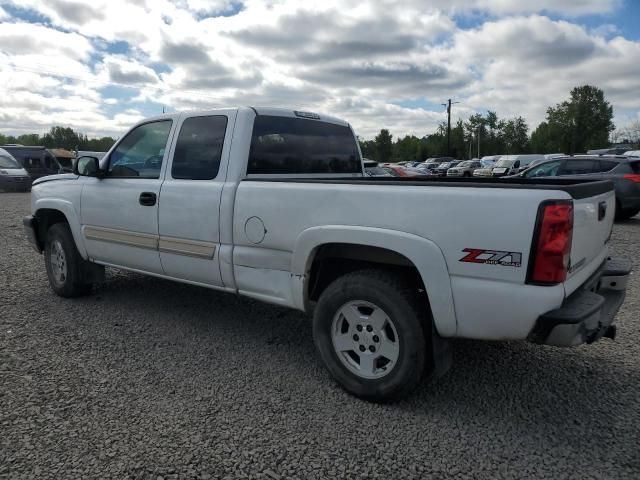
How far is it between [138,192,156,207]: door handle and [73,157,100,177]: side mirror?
2.53 feet

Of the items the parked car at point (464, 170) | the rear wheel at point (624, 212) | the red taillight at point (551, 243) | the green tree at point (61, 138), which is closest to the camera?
the red taillight at point (551, 243)

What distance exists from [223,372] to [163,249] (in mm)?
1206

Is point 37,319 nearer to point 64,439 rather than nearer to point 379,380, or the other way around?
point 64,439

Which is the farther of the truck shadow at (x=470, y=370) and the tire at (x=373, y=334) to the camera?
the truck shadow at (x=470, y=370)

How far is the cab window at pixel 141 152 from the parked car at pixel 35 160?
21.0m

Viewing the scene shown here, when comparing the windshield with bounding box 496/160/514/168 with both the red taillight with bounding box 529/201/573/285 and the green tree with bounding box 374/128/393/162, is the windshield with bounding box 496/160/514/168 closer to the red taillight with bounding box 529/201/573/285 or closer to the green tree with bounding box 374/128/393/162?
the red taillight with bounding box 529/201/573/285

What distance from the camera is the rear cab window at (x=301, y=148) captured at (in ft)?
13.2

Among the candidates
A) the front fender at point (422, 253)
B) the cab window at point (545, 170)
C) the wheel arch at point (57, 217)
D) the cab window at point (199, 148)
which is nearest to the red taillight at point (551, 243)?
the front fender at point (422, 253)

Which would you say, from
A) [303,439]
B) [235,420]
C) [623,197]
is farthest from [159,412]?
[623,197]

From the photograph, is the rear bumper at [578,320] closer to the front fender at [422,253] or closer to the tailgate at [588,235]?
the tailgate at [588,235]

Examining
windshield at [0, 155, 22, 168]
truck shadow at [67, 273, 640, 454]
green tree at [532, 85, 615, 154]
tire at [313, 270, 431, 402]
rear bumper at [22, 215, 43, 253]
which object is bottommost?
truck shadow at [67, 273, 640, 454]

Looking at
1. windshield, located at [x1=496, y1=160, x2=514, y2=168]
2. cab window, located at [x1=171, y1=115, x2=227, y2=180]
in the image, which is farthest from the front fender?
windshield, located at [x1=496, y1=160, x2=514, y2=168]

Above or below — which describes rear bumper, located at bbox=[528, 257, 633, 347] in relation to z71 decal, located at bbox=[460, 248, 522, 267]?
below

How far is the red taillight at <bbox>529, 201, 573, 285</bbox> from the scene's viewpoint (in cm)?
252
